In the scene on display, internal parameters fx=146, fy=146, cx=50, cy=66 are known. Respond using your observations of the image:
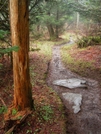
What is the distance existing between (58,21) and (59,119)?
19360mm

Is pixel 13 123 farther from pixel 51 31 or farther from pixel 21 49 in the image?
pixel 51 31

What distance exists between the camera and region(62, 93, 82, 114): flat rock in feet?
18.3

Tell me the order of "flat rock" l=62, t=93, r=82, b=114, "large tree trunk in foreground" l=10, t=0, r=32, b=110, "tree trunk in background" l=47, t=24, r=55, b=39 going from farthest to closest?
1. "tree trunk in background" l=47, t=24, r=55, b=39
2. "flat rock" l=62, t=93, r=82, b=114
3. "large tree trunk in foreground" l=10, t=0, r=32, b=110

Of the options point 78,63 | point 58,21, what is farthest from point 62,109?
point 58,21

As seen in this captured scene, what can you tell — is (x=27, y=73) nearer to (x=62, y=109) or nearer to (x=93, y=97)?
(x=62, y=109)

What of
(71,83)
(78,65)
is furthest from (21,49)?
(78,65)

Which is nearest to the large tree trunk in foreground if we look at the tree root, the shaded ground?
the tree root

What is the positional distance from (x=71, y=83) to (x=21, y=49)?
4552 millimetres

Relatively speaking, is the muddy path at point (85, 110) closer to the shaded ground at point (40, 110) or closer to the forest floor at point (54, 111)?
the forest floor at point (54, 111)

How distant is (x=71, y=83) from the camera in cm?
778

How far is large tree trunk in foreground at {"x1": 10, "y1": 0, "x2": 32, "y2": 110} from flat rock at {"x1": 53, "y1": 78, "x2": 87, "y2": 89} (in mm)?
3345

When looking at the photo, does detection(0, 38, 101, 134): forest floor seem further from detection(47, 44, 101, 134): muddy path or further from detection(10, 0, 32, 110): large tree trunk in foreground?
detection(10, 0, 32, 110): large tree trunk in foreground

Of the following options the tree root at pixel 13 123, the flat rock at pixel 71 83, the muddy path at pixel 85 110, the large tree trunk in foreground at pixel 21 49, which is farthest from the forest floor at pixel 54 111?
the large tree trunk in foreground at pixel 21 49

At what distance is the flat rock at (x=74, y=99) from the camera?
5586 mm
